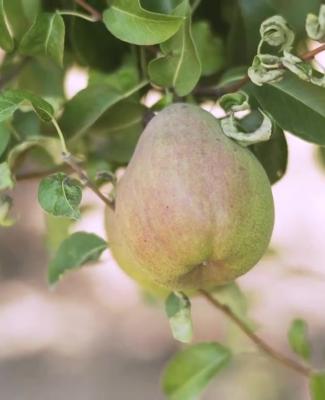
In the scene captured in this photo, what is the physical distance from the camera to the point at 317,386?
74cm

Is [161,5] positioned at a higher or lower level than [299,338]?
higher

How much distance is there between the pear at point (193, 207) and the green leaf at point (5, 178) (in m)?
0.08

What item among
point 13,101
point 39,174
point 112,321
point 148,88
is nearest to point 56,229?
point 39,174

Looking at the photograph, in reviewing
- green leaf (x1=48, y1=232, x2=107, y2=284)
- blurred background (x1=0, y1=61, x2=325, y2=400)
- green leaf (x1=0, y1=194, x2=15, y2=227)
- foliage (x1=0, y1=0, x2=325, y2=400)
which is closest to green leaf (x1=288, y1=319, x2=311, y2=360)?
foliage (x1=0, y1=0, x2=325, y2=400)

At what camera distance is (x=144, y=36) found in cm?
57

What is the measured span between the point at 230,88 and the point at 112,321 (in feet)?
5.62

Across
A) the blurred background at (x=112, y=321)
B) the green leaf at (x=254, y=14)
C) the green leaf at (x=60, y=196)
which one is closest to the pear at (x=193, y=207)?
the green leaf at (x=60, y=196)

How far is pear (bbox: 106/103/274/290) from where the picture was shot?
0.53 meters

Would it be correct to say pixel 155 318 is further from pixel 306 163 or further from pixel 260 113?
pixel 260 113

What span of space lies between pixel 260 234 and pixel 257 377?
153 cm

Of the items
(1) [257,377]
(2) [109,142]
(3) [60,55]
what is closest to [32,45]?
(3) [60,55]

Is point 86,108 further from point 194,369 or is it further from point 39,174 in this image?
point 194,369

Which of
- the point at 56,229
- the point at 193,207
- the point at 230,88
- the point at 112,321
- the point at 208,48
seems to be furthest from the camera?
the point at 112,321

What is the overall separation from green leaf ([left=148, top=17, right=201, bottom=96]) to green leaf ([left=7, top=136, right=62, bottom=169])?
0.09 meters
